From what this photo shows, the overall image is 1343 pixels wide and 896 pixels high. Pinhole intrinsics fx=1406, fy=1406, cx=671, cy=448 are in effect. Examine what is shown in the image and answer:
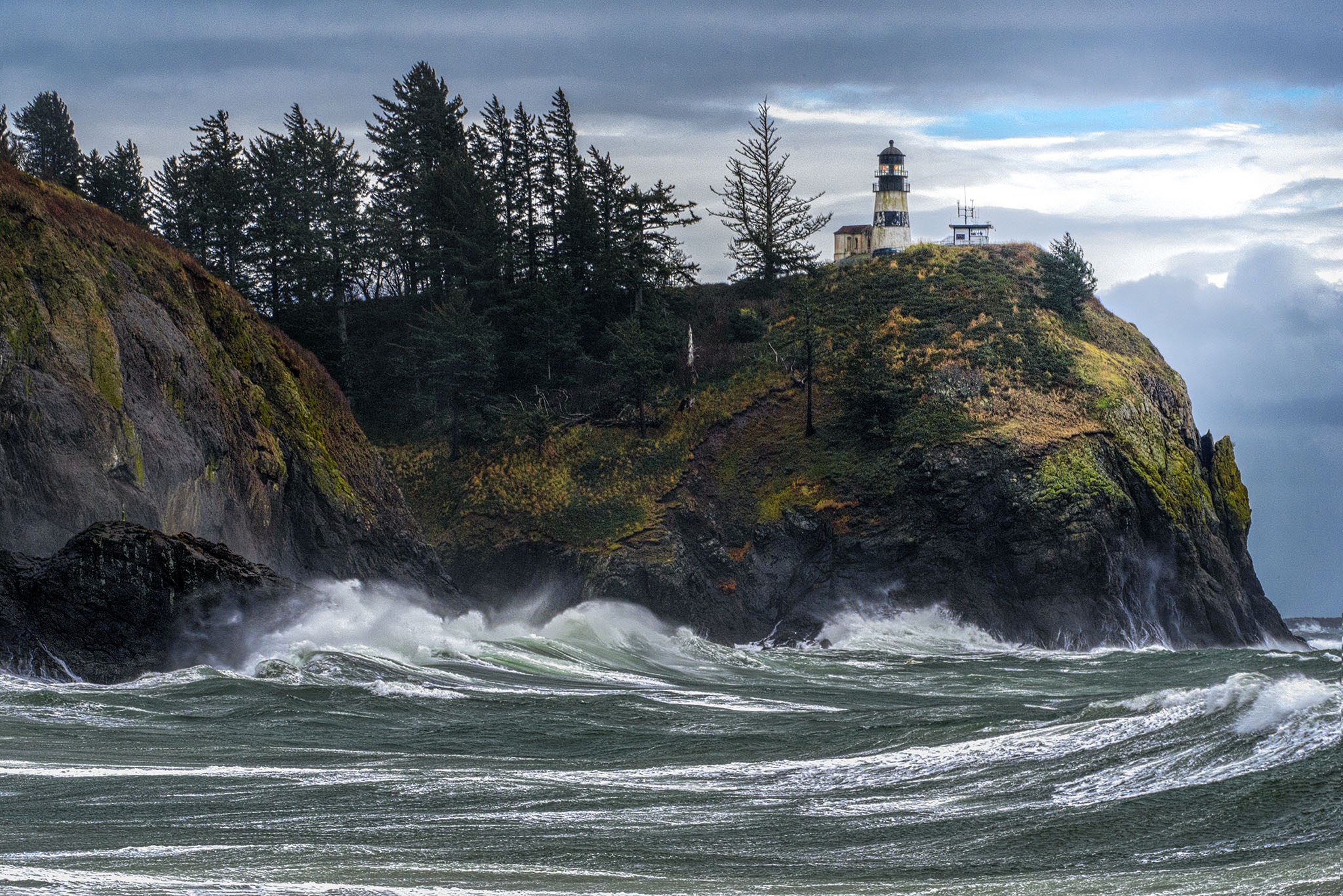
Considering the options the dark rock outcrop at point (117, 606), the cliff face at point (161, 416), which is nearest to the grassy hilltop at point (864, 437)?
the cliff face at point (161, 416)

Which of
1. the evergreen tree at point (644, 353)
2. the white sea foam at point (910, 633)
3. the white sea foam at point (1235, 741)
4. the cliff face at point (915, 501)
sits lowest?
the white sea foam at point (910, 633)

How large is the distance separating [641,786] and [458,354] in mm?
36348

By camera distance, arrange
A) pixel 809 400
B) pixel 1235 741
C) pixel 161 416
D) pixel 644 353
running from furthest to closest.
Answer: pixel 644 353, pixel 809 400, pixel 161 416, pixel 1235 741

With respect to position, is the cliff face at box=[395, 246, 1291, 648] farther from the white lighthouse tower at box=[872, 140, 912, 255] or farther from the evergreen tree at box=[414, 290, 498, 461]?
the white lighthouse tower at box=[872, 140, 912, 255]

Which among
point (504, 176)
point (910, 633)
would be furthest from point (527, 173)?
point (910, 633)

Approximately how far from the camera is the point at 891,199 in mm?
80938

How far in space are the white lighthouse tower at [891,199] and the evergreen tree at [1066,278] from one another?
24.6m

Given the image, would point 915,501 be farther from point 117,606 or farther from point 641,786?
point 641,786

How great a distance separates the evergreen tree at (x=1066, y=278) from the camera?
182ft

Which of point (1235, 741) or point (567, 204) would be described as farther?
point (567, 204)

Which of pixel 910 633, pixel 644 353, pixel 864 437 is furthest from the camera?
pixel 644 353

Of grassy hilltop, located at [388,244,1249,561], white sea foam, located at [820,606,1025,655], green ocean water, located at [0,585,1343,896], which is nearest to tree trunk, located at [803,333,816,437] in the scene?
grassy hilltop, located at [388,244,1249,561]

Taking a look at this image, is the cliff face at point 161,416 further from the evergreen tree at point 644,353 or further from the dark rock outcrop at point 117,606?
the evergreen tree at point 644,353

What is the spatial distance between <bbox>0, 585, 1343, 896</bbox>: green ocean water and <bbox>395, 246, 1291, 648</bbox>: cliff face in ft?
49.0
